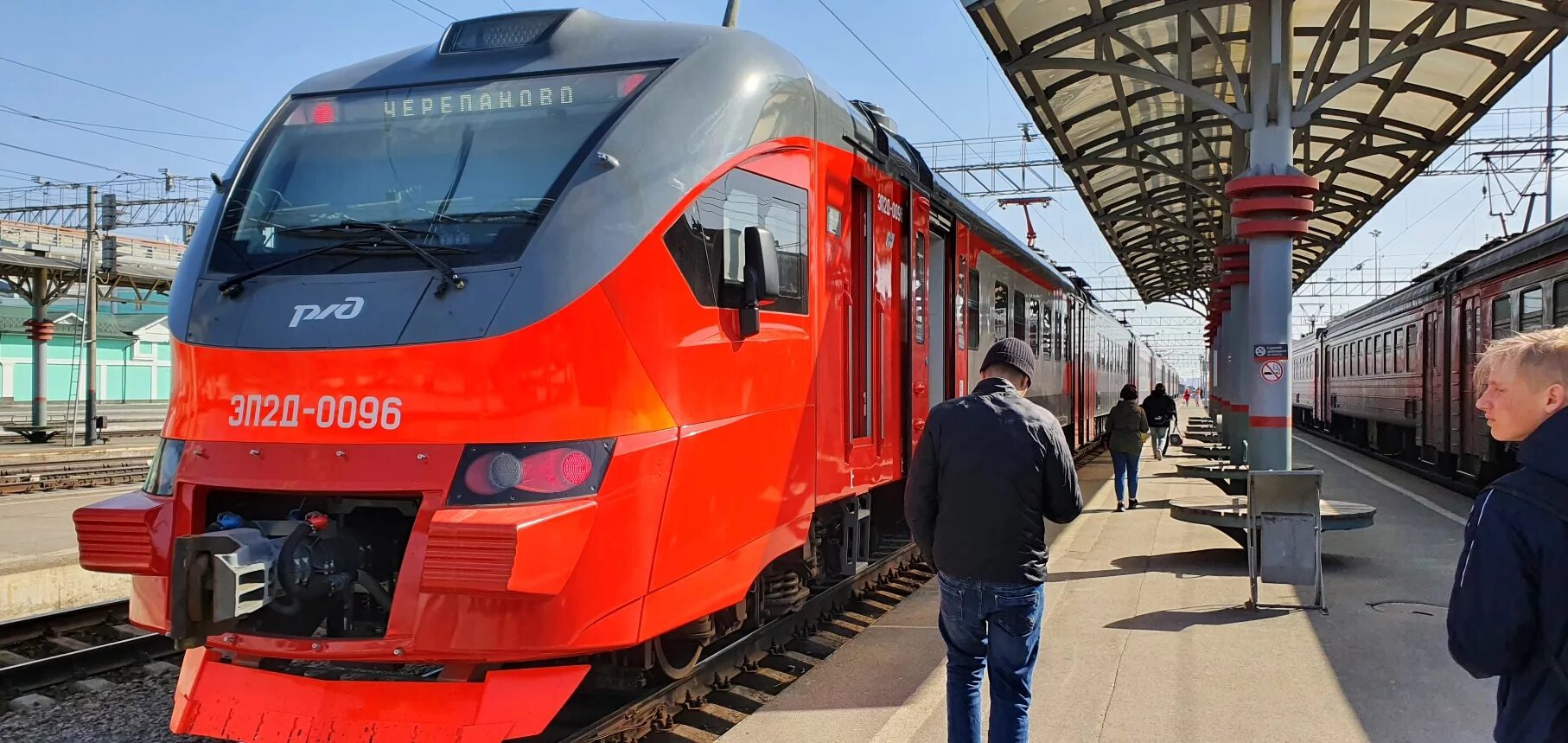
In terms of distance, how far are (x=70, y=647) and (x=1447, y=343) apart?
16.9m

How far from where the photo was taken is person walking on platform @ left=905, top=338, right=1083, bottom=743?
13.4ft

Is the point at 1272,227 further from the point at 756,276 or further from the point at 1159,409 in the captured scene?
the point at 1159,409

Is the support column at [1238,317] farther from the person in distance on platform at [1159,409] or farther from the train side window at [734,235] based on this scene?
the train side window at [734,235]

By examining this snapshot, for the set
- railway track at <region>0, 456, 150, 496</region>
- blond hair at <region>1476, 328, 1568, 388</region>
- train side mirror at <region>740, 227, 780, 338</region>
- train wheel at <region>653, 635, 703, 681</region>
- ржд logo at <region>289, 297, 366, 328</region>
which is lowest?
railway track at <region>0, 456, 150, 496</region>

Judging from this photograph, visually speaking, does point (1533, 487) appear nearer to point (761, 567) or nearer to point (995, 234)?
point (761, 567)

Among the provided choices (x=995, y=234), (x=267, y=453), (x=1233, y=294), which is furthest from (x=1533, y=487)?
(x=1233, y=294)

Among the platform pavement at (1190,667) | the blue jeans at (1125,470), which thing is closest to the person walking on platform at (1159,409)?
the blue jeans at (1125,470)

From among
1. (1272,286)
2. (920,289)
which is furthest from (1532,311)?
(920,289)

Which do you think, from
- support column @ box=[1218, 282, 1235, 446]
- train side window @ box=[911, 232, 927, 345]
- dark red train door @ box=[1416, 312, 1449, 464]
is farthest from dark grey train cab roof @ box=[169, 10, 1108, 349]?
dark red train door @ box=[1416, 312, 1449, 464]

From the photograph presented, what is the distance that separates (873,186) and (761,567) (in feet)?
8.61

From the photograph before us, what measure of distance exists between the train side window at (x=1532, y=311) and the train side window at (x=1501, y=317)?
0.93 feet

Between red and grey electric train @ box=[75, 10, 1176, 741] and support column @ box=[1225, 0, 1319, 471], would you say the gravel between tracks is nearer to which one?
red and grey electric train @ box=[75, 10, 1176, 741]

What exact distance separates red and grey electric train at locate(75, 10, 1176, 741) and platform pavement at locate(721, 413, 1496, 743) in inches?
36.2

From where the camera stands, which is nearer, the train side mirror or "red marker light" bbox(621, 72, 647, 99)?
"red marker light" bbox(621, 72, 647, 99)
